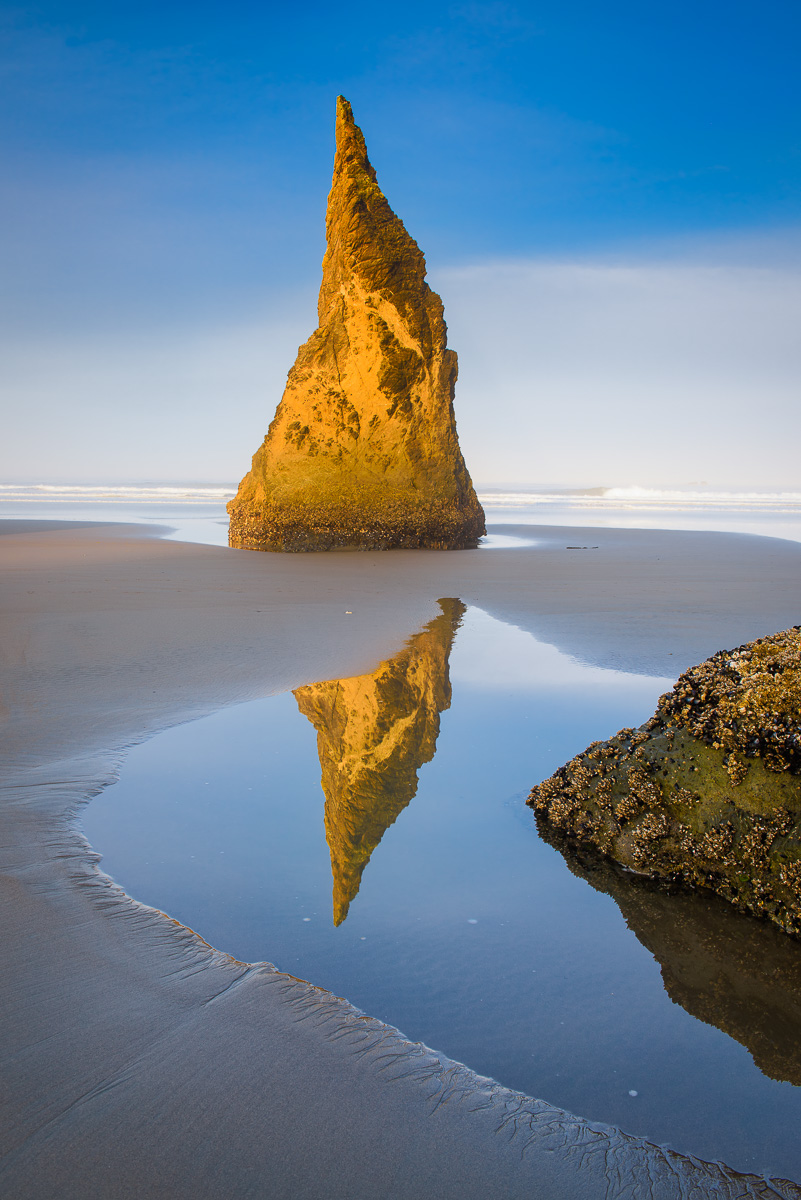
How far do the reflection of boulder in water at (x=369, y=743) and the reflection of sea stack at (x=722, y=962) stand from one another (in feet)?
2.15

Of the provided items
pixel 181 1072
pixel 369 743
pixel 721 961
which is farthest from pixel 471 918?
pixel 369 743

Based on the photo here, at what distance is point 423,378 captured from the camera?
11938 mm

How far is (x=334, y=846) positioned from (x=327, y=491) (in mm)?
9968

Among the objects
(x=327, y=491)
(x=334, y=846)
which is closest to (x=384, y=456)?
(x=327, y=491)

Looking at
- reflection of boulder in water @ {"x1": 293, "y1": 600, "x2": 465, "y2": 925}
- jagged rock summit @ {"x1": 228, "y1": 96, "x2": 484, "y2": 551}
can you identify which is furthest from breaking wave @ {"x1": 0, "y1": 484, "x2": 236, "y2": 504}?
reflection of boulder in water @ {"x1": 293, "y1": 600, "x2": 465, "y2": 925}

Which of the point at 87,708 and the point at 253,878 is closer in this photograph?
the point at 253,878

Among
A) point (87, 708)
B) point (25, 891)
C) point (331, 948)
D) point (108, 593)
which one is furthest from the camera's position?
point (108, 593)

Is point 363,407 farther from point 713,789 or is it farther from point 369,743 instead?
point 713,789

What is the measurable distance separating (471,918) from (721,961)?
59 centimetres

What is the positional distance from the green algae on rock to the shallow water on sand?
0.10 m

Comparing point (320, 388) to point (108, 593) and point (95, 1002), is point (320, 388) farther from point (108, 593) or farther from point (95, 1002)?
point (95, 1002)

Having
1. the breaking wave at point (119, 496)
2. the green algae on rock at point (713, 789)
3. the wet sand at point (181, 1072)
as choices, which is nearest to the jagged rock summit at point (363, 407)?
the wet sand at point (181, 1072)

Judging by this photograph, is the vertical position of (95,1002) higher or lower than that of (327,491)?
lower

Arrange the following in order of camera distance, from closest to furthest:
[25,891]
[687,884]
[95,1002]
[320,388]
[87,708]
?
1. [95,1002]
2. [25,891]
3. [687,884]
4. [87,708]
5. [320,388]
